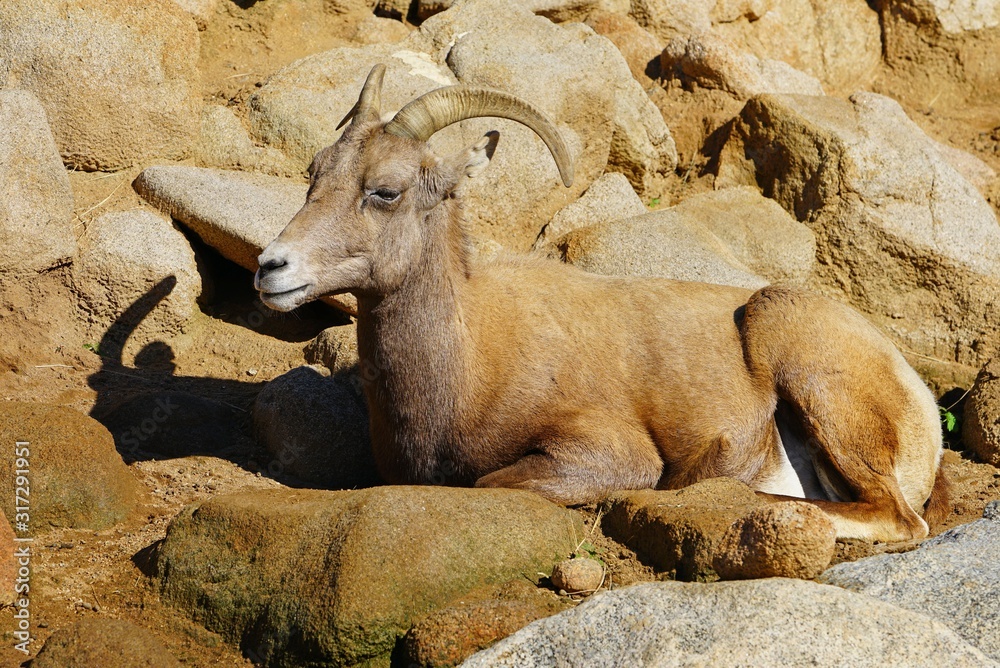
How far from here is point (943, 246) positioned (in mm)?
10914

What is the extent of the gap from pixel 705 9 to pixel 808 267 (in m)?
4.61

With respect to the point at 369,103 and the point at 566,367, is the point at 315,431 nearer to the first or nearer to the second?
the point at 566,367

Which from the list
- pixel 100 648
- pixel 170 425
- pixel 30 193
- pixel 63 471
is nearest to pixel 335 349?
pixel 170 425

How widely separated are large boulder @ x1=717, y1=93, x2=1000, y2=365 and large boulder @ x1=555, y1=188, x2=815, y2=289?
408 millimetres

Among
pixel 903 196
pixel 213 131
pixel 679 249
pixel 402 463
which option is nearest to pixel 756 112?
pixel 903 196

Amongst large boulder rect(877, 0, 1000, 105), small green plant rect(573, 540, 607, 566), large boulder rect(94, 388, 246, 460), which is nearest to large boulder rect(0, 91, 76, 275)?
large boulder rect(94, 388, 246, 460)

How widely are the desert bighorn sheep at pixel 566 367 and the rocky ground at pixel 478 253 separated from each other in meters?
0.53

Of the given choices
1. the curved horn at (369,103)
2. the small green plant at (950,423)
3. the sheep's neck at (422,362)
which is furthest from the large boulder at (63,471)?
the small green plant at (950,423)

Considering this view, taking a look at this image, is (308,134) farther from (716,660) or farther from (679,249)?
(716,660)

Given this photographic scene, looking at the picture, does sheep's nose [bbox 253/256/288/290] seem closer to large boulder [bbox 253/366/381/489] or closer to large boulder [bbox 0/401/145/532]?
large boulder [bbox 0/401/145/532]

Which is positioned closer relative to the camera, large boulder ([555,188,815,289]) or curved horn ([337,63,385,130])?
curved horn ([337,63,385,130])

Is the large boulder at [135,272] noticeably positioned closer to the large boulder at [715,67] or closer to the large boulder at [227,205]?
A: the large boulder at [227,205]

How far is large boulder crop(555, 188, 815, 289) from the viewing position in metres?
9.92

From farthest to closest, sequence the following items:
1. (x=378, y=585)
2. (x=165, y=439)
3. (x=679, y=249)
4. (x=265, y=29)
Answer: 1. (x=265, y=29)
2. (x=679, y=249)
3. (x=165, y=439)
4. (x=378, y=585)
